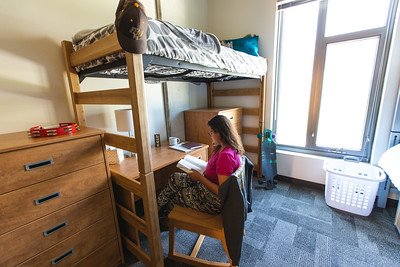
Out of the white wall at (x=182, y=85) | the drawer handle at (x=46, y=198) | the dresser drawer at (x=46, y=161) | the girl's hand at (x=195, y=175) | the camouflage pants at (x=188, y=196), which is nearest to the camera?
the dresser drawer at (x=46, y=161)

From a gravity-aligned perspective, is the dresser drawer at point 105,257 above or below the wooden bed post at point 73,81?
below

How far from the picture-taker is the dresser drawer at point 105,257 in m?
1.27

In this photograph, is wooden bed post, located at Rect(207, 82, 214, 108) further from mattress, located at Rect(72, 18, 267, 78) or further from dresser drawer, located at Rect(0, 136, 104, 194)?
dresser drawer, located at Rect(0, 136, 104, 194)

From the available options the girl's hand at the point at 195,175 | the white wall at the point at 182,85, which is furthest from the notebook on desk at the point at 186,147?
the girl's hand at the point at 195,175

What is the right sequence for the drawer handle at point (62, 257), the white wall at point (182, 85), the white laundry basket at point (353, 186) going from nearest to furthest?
the drawer handle at point (62, 257) < the white laundry basket at point (353, 186) < the white wall at point (182, 85)

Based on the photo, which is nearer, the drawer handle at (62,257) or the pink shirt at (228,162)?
the drawer handle at (62,257)

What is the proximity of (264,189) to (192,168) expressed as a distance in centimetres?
138

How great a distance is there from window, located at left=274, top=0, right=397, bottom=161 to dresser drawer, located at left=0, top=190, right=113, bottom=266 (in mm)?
2456

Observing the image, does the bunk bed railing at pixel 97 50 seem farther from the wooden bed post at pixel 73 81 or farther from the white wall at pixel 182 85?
the white wall at pixel 182 85

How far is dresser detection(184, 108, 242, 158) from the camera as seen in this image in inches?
93.5

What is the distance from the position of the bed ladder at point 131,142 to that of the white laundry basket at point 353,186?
1.90 metres

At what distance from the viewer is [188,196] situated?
56.2 inches

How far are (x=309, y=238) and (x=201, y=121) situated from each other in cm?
167

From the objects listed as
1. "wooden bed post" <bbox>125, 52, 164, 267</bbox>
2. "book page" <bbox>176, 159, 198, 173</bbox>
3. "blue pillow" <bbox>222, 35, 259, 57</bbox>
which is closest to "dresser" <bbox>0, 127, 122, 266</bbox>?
"wooden bed post" <bbox>125, 52, 164, 267</bbox>
